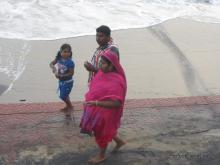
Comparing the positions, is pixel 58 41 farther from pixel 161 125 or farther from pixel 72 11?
pixel 161 125

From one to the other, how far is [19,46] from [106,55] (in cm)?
548

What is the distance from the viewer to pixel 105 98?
4332 mm

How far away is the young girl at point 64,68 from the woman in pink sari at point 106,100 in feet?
3.34

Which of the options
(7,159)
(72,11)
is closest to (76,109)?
(7,159)

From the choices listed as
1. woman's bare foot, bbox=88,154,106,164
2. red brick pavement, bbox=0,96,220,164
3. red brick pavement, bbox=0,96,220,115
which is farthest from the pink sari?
red brick pavement, bbox=0,96,220,115

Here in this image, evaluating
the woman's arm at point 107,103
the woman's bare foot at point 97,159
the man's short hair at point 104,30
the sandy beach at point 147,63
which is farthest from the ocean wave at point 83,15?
the woman's arm at point 107,103

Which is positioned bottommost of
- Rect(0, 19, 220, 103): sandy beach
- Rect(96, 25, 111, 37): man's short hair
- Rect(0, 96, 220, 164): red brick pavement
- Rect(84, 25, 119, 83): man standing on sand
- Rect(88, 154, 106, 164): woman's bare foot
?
Rect(0, 19, 220, 103): sandy beach

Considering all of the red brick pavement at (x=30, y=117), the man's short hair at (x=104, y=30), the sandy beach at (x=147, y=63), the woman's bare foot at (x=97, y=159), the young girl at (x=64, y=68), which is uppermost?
the man's short hair at (x=104, y=30)

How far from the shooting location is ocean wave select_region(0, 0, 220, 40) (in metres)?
10.9

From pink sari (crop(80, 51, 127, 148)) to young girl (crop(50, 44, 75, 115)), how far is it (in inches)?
40.1

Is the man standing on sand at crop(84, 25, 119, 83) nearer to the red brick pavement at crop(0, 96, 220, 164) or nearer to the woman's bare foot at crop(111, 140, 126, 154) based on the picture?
the woman's bare foot at crop(111, 140, 126, 154)

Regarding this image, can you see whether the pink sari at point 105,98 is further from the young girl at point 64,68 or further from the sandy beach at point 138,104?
the young girl at point 64,68

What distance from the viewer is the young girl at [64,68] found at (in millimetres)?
5406

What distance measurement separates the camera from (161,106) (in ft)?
21.0
